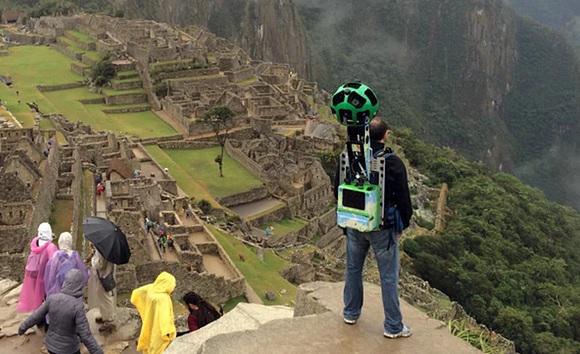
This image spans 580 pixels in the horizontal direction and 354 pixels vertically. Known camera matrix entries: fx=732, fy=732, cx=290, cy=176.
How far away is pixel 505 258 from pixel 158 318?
32927 millimetres

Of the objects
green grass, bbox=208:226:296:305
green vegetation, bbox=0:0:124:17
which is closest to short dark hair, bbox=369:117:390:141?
green grass, bbox=208:226:296:305

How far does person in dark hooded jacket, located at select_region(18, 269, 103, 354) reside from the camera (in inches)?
290

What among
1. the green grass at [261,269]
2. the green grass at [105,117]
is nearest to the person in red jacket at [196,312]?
the green grass at [261,269]

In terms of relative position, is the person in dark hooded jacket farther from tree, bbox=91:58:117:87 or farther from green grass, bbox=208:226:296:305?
tree, bbox=91:58:117:87

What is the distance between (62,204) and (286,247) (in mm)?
10304

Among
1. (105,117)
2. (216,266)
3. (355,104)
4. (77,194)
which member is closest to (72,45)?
(105,117)

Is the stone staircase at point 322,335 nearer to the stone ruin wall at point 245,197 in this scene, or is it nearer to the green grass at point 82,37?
the stone ruin wall at point 245,197

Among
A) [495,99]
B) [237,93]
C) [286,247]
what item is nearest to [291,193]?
[286,247]

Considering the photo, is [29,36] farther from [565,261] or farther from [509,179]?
[565,261]

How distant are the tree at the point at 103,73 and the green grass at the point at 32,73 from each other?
2361 millimetres

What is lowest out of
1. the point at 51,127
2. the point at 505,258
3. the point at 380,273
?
the point at 505,258

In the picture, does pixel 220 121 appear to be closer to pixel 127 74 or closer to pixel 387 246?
pixel 127 74

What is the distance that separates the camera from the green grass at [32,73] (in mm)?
37531

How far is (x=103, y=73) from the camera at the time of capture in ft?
151
